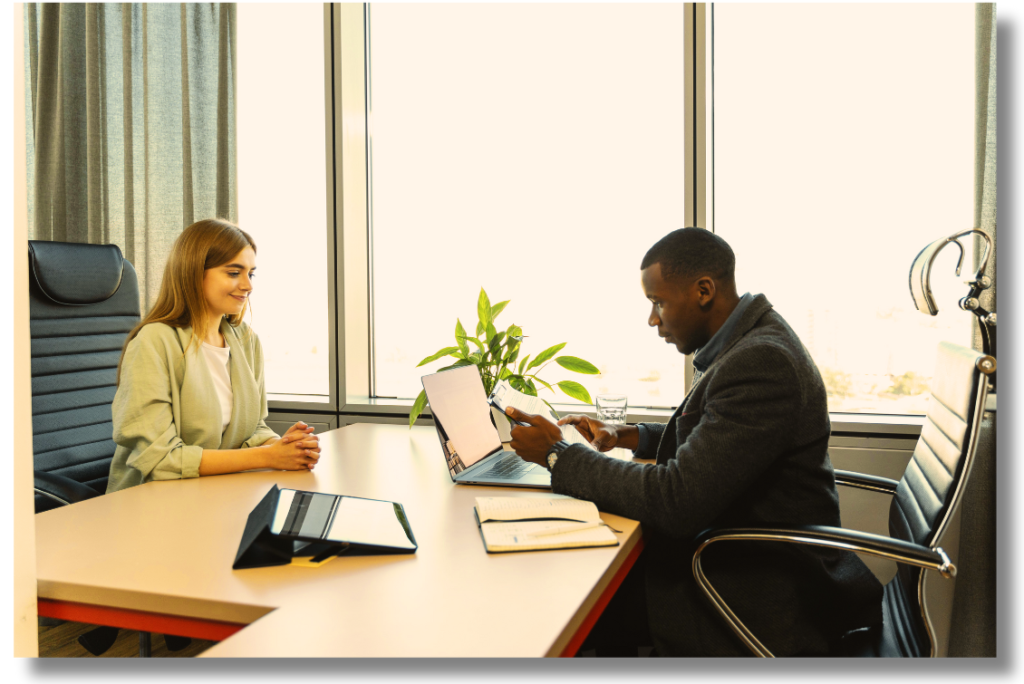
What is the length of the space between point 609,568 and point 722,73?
199 cm

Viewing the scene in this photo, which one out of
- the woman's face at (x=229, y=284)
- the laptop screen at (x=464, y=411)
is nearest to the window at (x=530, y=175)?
the laptop screen at (x=464, y=411)

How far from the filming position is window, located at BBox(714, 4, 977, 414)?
2.09 m

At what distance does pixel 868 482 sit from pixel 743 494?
0.50 m

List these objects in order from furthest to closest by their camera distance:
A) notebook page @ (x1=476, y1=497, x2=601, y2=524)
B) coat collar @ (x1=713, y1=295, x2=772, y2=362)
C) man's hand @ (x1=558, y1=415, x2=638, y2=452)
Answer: man's hand @ (x1=558, y1=415, x2=638, y2=452), coat collar @ (x1=713, y1=295, x2=772, y2=362), notebook page @ (x1=476, y1=497, x2=601, y2=524)

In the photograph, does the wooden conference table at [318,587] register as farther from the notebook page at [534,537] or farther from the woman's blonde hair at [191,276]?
the woman's blonde hair at [191,276]

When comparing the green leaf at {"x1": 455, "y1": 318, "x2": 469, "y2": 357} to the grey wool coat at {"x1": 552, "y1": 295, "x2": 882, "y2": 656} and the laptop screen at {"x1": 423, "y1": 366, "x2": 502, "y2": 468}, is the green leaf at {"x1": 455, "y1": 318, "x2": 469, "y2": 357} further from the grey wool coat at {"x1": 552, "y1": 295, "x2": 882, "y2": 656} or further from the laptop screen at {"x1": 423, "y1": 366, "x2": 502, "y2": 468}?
the grey wool coat at {"x1": 552, "y1": 295, "x2": 882, "y2": 656}

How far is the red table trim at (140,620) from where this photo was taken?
84cm

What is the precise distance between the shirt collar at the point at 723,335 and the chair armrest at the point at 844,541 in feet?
1.19

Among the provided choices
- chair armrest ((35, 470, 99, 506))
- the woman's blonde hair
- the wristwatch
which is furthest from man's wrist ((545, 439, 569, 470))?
chair armrest ((35, 470, 99, 506))

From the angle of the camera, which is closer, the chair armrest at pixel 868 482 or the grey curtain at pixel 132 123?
the chair armrest at pixel 868 482

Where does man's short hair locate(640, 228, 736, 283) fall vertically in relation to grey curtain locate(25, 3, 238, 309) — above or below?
below

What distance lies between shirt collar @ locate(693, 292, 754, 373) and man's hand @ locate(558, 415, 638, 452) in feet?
1.51

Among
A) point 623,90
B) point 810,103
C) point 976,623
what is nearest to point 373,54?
point 623,90

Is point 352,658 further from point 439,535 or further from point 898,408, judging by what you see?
point 898,408
